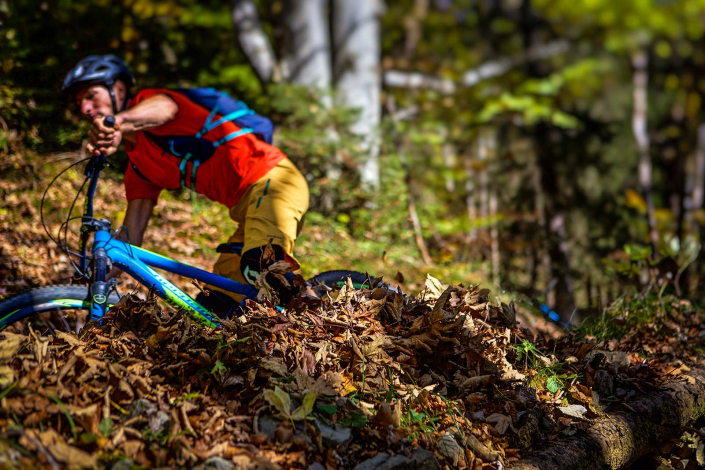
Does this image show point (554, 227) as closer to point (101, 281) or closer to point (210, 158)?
point (210, 158)

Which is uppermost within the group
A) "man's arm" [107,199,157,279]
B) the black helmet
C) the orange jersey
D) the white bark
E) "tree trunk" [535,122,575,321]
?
the white bark

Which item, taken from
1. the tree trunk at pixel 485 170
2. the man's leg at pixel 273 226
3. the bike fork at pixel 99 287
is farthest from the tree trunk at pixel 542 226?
the bike fork at pixel 99 287

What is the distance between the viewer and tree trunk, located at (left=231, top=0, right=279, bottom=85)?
7.64m

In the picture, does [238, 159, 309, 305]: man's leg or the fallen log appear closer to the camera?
the fallen log

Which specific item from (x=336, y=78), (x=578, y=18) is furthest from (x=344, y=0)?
(x=578, y=18)

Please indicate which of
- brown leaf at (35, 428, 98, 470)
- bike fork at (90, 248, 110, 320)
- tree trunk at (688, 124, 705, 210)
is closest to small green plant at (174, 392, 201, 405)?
brown leaf at (35, 428, 98, 470)

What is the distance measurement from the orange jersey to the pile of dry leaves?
1.10 metres

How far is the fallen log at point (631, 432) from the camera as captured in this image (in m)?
2.12

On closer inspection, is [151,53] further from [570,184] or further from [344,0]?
[570,184]

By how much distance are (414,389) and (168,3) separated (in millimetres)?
9718

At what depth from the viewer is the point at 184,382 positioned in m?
2.13

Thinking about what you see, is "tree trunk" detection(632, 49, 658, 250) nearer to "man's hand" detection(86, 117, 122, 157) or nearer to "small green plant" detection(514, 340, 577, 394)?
"small green plant" detection(514, 340, 577, 394)

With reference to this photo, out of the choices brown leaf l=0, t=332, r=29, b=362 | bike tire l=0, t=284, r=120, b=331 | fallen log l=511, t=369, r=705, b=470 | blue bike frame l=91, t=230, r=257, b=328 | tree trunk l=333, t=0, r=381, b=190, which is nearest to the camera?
brown leaf l=0, t=332, r=29, b=362

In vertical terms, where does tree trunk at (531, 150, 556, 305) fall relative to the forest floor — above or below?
below
